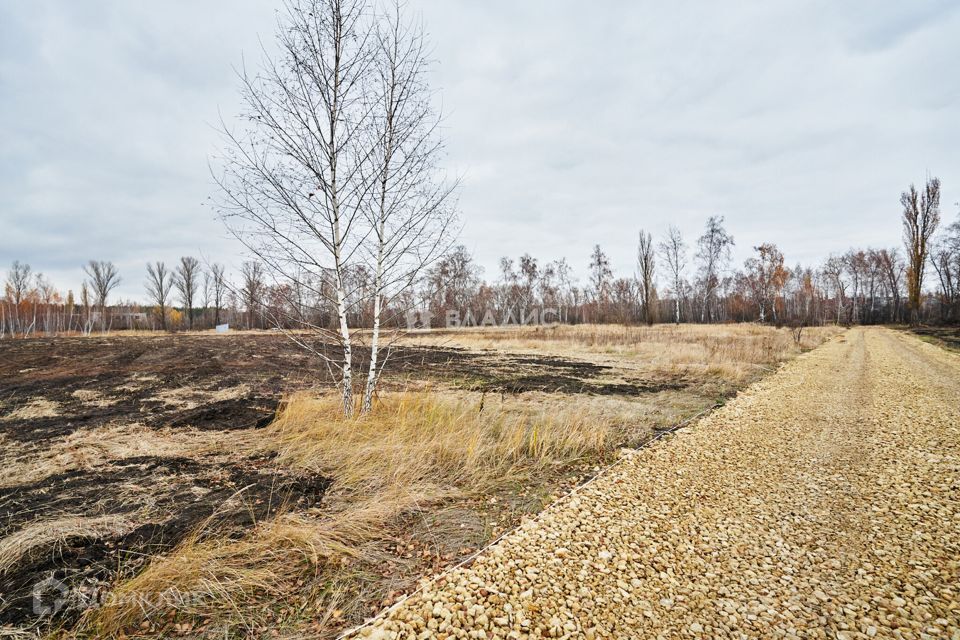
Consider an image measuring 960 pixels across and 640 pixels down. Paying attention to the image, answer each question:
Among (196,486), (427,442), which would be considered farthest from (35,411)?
(427,442)

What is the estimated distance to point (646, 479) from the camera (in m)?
4.01

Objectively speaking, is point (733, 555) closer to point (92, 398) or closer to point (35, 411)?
point (35, 411)

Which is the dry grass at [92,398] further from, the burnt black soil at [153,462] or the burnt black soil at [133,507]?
the burnt black soil at [133,507]

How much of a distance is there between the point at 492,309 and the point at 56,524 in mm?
59842

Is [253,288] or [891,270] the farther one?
[891,270]

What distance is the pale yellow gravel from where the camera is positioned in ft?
6.80

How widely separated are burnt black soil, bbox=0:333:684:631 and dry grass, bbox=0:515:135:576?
47mm

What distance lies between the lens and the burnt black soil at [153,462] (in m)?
2.65

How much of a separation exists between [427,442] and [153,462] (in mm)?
3211

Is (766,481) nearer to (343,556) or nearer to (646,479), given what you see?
(646,479)

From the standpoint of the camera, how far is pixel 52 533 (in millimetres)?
2828

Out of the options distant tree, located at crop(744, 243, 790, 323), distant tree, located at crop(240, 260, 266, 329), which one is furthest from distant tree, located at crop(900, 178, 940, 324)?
distant tree, located at crop(240, 260, 266, 329)
